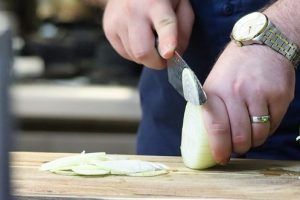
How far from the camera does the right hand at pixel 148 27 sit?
685 mm

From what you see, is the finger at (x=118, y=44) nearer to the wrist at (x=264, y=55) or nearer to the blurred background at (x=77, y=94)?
the wrist at (x=264, y=55)

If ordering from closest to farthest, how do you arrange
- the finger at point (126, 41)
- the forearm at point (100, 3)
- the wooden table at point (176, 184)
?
the wooden table at point (176, 184) < the finger at point (126, 41) < the forearm at point (100, 3)

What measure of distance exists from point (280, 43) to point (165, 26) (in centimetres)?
13

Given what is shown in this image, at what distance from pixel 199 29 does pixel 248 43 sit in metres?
0.21

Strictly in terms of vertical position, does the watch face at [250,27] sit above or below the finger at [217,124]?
above

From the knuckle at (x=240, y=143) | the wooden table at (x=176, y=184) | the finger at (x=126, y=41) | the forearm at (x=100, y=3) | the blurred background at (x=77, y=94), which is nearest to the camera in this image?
the wooden table at (x=176, y=184)

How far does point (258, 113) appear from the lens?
621 millimetres

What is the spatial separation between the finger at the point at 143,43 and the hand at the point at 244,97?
92 mm

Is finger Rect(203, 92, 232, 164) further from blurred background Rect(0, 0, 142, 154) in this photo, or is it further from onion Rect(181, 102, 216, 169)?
blurred background Rect(0, 0, 142, 154)

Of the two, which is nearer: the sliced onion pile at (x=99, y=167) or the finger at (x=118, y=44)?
the sliced onion pile at (x=99, y=167)

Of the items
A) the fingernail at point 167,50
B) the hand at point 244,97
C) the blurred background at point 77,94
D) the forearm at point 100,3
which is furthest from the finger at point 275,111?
the blurred background at point 77,94

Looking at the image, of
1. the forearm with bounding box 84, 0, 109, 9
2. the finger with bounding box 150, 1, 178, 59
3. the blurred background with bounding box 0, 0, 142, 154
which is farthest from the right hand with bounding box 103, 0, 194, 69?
the blurred background with bounding box 0, 0, 142, 154

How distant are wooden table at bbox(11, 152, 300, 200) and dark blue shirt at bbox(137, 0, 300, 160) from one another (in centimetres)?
15

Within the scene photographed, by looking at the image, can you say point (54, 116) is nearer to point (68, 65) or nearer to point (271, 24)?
point (68, 65)
